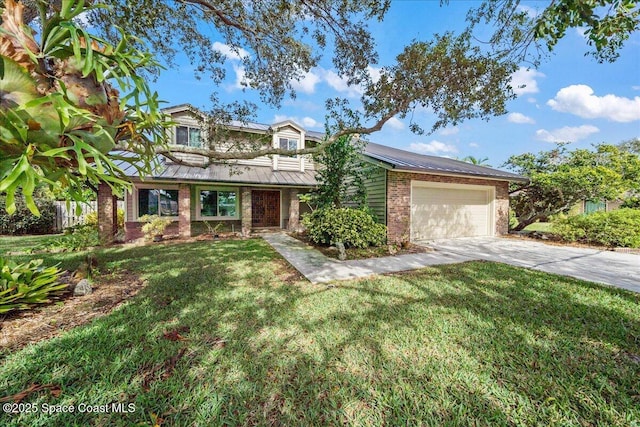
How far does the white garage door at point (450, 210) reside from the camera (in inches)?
381

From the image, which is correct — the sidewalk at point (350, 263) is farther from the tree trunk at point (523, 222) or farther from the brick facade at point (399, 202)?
the tree trunk at point (523, 222)

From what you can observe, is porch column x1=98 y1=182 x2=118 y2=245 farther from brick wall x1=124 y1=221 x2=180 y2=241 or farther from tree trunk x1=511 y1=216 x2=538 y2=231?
tree trunk x1=511 y1=216 x2=538 y2=231

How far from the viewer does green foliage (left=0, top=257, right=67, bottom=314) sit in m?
3.26

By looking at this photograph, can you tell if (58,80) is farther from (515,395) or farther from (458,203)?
(458,203)

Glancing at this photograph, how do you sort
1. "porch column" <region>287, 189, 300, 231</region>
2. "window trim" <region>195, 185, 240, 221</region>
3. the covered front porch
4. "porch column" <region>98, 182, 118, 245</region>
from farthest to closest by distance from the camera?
"porch column" <region>287, 189, 300, 231</region>, "window trim" <region>195, 185, 240, 221</region>, the covered front porch, "porch column" <region>98, 182, 118, 245</region>

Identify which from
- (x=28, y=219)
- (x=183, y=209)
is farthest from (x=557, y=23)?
(x=28, y=219)

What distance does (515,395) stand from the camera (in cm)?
206

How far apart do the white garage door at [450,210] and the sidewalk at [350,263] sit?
2473 millimetres

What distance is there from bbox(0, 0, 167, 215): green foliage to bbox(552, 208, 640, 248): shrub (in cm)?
1347

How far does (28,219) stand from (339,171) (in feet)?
46.8

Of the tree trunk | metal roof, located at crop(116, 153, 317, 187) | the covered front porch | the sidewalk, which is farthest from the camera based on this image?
the tree trunk

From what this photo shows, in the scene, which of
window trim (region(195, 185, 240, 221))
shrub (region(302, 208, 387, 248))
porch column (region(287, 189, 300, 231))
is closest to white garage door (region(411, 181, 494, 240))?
shrub (region(302, 208, 387, 248))

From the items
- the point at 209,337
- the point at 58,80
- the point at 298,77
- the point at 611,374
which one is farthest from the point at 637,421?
the point at 298,77

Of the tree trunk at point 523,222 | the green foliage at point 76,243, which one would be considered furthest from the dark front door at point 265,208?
the tree trunk at point 523,222
